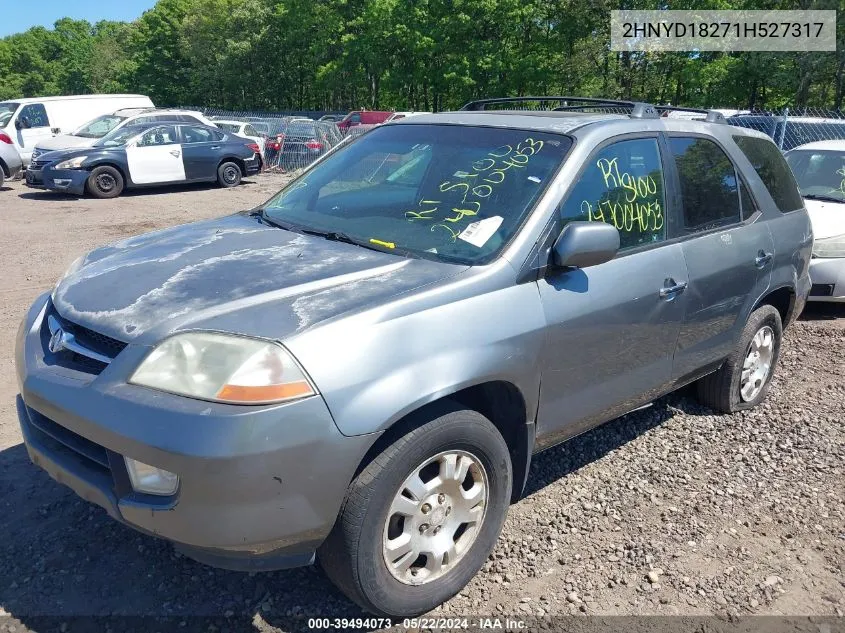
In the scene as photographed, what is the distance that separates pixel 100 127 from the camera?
660 inches

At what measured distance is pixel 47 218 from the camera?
12336 mm

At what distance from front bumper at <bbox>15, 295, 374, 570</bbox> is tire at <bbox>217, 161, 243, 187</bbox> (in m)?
15.4

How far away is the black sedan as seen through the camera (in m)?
14.4

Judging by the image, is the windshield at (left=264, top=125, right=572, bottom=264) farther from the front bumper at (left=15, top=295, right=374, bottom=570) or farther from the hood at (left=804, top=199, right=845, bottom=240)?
the hood at (left=804, top=199, right=845, bottom=240)

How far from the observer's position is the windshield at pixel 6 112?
17.9 metres

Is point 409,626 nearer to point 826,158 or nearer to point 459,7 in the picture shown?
point 826,158

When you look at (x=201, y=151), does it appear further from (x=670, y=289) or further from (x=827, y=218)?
(x=670, y=289)

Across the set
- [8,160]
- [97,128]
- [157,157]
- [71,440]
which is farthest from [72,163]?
[71,440]

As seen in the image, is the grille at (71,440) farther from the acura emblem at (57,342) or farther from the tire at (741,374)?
A: the tire at (741,374)

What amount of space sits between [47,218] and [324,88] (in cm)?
4227

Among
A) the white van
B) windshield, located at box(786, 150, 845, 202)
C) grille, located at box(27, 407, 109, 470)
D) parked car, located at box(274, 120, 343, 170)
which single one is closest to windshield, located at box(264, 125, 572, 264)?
grille, located at box(27, 407, 109, 470)

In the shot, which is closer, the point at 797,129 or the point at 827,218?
the point at 827,218

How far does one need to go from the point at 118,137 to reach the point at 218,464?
49.6ft

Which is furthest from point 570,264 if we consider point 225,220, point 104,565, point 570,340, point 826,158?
point 826,158
